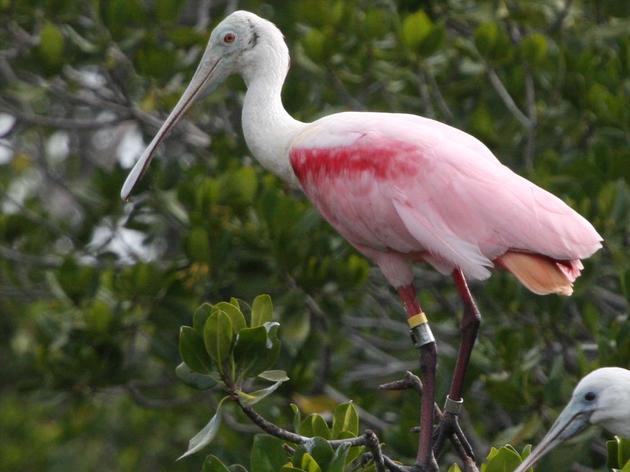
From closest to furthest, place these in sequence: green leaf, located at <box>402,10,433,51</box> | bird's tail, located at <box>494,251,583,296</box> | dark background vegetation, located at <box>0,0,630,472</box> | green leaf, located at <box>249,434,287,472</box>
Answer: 1. green leaf, located at <box>249,434,287,472</box>
2. bird's tail, located at <box>494,251,583,296</box>
3. dark background vegetation, located at <box>0,0,630,472</box>
4. green leaf, located at <box>402,10,433,51</box>

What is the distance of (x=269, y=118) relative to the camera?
6.20m

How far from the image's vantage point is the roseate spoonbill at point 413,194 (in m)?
5.49

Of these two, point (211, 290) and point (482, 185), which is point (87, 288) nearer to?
point (211, 290)

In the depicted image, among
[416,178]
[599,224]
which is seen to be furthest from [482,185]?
[599,224]

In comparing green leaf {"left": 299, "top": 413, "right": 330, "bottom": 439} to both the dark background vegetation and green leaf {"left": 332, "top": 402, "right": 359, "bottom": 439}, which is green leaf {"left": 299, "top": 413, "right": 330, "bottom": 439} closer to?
green leaf {"left": 332, "top": 402, "right": 359, "bottom": 439}

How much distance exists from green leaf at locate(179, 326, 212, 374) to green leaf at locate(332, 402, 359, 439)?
1.52 ft

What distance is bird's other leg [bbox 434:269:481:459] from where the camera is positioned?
18.6ft

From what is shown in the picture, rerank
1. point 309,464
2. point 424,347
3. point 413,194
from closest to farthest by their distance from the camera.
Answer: point 309,464 < point 413,194 < point 424,347

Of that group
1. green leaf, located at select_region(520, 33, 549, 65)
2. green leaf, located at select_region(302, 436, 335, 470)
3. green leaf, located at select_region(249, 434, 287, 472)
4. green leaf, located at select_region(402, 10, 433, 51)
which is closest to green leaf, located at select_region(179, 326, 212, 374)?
green leaf, located at select_region(249, 434, 287, 472)

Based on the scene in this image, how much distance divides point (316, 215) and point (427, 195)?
148 centimetres

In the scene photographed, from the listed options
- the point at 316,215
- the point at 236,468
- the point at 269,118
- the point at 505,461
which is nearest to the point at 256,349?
the point at 236,468

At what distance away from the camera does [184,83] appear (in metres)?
8.33

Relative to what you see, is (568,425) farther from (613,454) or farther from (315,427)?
(315,427)

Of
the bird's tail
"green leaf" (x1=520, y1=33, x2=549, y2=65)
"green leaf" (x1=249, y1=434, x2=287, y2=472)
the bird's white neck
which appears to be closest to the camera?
"green leaf" (x1=249, y1=434, x2=287, y2=472)
